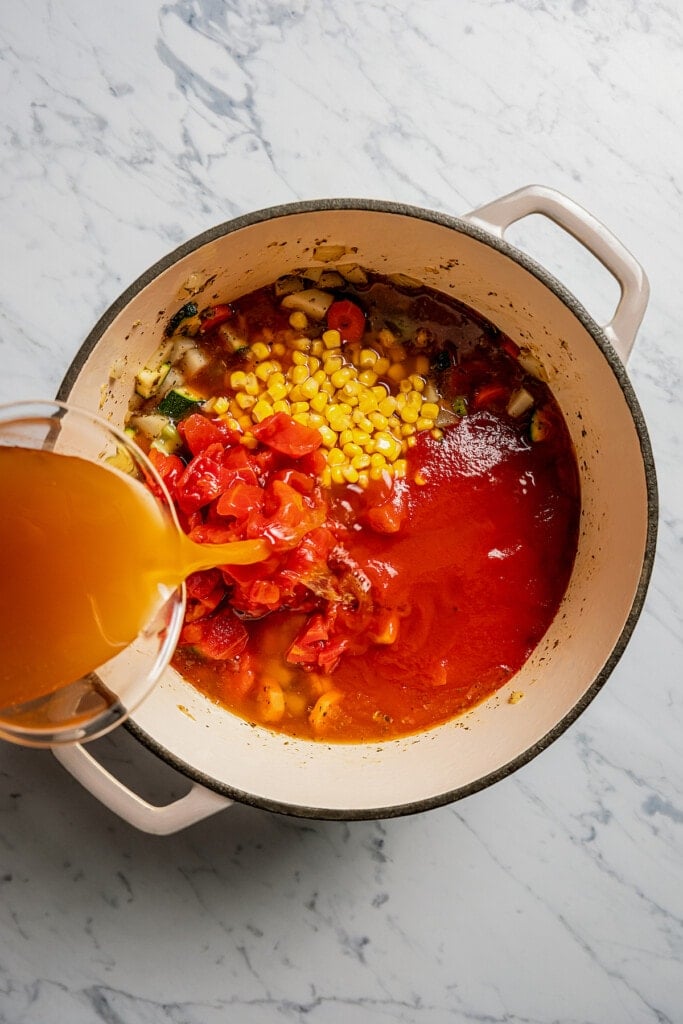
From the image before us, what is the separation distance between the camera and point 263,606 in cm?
213

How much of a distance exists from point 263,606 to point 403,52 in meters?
1.43

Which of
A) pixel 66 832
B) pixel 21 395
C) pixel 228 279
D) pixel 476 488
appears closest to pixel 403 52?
pixel 228 279

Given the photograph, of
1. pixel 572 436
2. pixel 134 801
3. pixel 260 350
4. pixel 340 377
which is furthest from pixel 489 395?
pixel 134 801

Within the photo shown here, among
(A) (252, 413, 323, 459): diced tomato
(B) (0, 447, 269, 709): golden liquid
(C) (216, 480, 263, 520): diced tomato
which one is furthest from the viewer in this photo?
(A) (252, 413, 323, 459): diced tomato

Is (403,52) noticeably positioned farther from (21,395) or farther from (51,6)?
(21,395)

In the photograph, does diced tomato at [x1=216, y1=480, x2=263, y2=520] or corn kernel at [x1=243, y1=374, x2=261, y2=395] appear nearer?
diced tomato at [x1=216, y1=480, x2=263, y2=520]

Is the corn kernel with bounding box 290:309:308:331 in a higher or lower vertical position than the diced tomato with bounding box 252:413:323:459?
higher

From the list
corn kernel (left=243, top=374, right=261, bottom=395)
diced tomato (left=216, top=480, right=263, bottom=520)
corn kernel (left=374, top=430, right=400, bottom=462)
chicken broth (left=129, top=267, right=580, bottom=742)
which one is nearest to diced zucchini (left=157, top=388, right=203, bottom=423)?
chicken broth (left=129, top=267, right=580, bottom=742)

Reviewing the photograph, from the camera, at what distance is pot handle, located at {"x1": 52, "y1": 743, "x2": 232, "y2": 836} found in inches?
72.9

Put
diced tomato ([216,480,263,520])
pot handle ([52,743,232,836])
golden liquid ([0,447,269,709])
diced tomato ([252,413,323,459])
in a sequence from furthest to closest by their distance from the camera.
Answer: diced tomato ([252,413,323,459]) → diced tomato ([216,480,263,520]) → pot handle ([52,743,232,836]) → golden liquid ([0,447,269,709])

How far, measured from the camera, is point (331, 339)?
226cm

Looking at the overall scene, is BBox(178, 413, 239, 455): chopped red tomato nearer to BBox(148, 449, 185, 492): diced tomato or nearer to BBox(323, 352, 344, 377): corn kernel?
BBox(148, 449, 185, 492): diced tomato

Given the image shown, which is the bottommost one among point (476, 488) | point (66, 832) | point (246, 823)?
point (66, 832)

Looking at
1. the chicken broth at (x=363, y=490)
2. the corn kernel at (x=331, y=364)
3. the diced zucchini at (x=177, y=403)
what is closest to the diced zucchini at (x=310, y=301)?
the chicken broth at (x=363, y=490)
